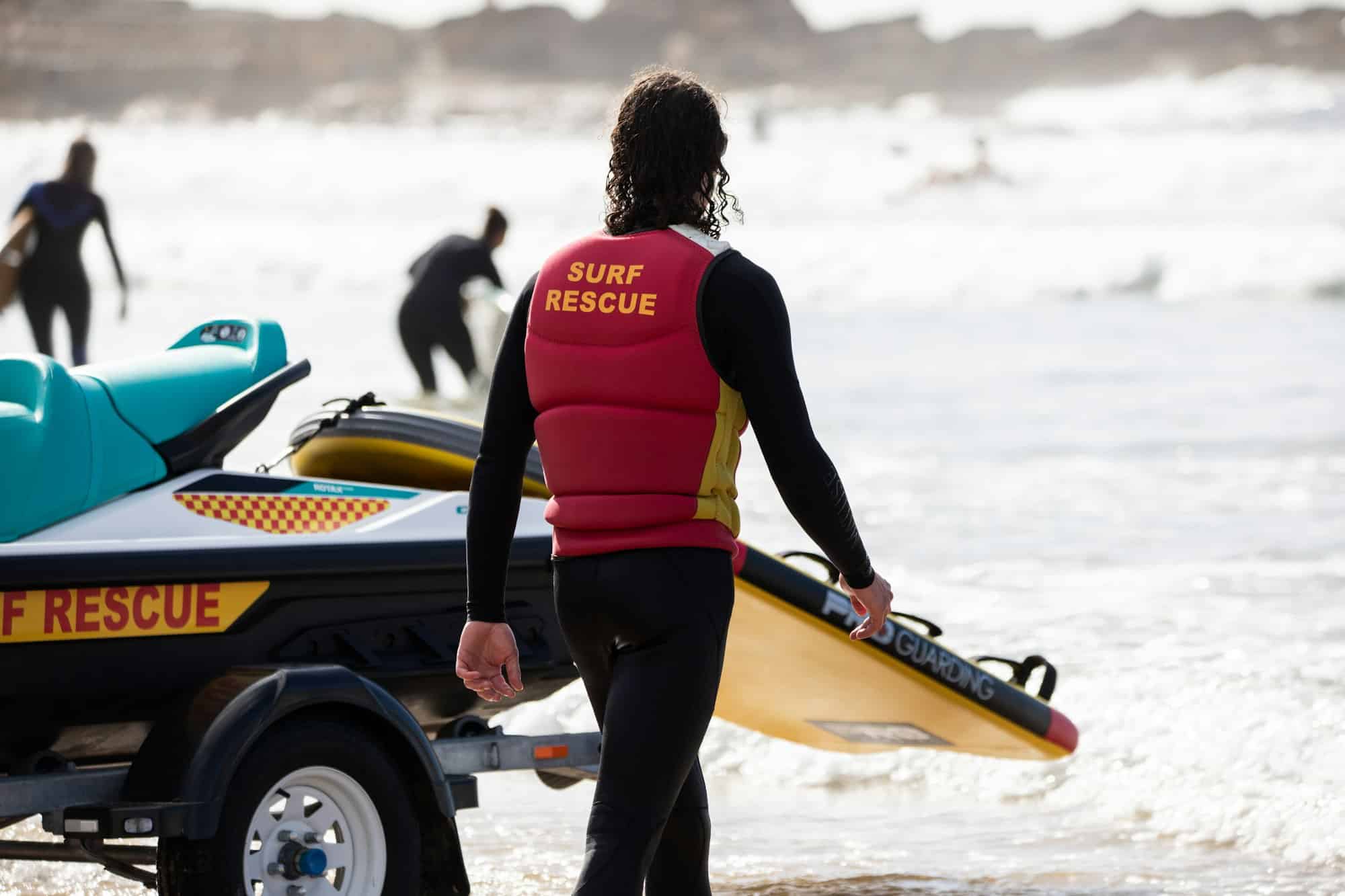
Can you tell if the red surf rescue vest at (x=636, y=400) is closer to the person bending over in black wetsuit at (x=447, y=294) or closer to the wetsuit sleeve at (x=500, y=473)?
the wetsuit sleeve at (x=500, y=473)

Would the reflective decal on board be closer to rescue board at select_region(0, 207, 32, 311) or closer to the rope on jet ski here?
the rope on jet ski

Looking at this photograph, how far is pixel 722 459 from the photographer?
2502 millimetres

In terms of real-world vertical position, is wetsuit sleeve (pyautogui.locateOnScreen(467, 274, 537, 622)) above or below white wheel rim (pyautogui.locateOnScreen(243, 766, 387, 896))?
above

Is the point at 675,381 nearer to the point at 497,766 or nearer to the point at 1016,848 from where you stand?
the point at 497,766

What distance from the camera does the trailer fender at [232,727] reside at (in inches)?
124

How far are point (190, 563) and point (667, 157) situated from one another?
4.49 ft

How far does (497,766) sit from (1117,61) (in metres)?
139

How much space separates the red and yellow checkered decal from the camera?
Result: 3.73 m

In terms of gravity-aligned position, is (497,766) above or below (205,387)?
below

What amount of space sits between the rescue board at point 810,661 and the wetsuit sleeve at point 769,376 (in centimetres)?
161

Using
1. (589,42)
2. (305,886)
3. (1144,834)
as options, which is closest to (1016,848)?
(1144,834)

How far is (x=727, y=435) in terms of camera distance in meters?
2.50

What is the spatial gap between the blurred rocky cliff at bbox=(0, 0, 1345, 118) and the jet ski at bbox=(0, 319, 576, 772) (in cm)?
13104

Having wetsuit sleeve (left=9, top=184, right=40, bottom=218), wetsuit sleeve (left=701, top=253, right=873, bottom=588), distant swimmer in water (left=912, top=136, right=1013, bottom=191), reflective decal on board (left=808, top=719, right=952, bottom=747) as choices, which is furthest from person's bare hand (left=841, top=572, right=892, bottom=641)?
distant swimmer in water (left=912, top=136, right=1013, bottom=191)
